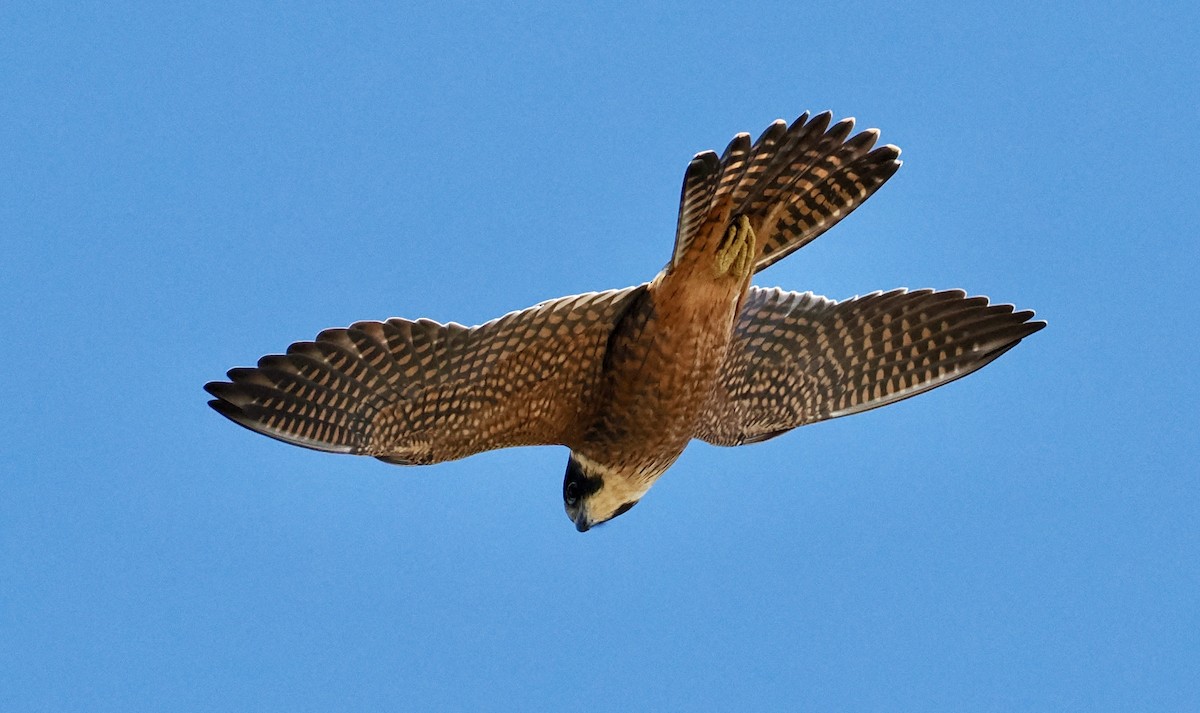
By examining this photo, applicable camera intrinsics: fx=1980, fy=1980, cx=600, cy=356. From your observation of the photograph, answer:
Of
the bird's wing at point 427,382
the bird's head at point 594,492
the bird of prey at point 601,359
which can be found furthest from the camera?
the bird's head at point 594,492

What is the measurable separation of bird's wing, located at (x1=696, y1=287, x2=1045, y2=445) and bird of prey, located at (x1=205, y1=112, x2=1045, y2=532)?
20cm

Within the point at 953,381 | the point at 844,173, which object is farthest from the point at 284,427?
the point at 953,381

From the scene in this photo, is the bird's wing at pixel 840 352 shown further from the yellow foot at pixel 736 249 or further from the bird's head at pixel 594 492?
the yellow foot at pixel 736 249

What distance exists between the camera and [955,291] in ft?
39.8

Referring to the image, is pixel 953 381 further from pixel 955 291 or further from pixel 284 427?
pixel 284 427

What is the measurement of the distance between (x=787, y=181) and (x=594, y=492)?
7.67 ft

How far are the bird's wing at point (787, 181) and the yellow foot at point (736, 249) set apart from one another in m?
0.07

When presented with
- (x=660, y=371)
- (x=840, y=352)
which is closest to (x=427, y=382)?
(x=660, y=371)

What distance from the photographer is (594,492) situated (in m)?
11.9

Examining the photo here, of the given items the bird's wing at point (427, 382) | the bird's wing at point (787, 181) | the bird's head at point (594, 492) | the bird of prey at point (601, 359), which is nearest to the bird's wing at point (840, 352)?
the bird of prey at point (601, 359)

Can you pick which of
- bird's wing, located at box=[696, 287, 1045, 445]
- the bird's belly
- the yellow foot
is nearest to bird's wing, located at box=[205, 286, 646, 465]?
the bird's belly

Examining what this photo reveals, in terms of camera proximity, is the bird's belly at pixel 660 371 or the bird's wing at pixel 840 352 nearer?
the bird's belly at pixel 660 371

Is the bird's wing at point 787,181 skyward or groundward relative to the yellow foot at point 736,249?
skyward

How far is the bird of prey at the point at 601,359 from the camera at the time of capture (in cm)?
1080
